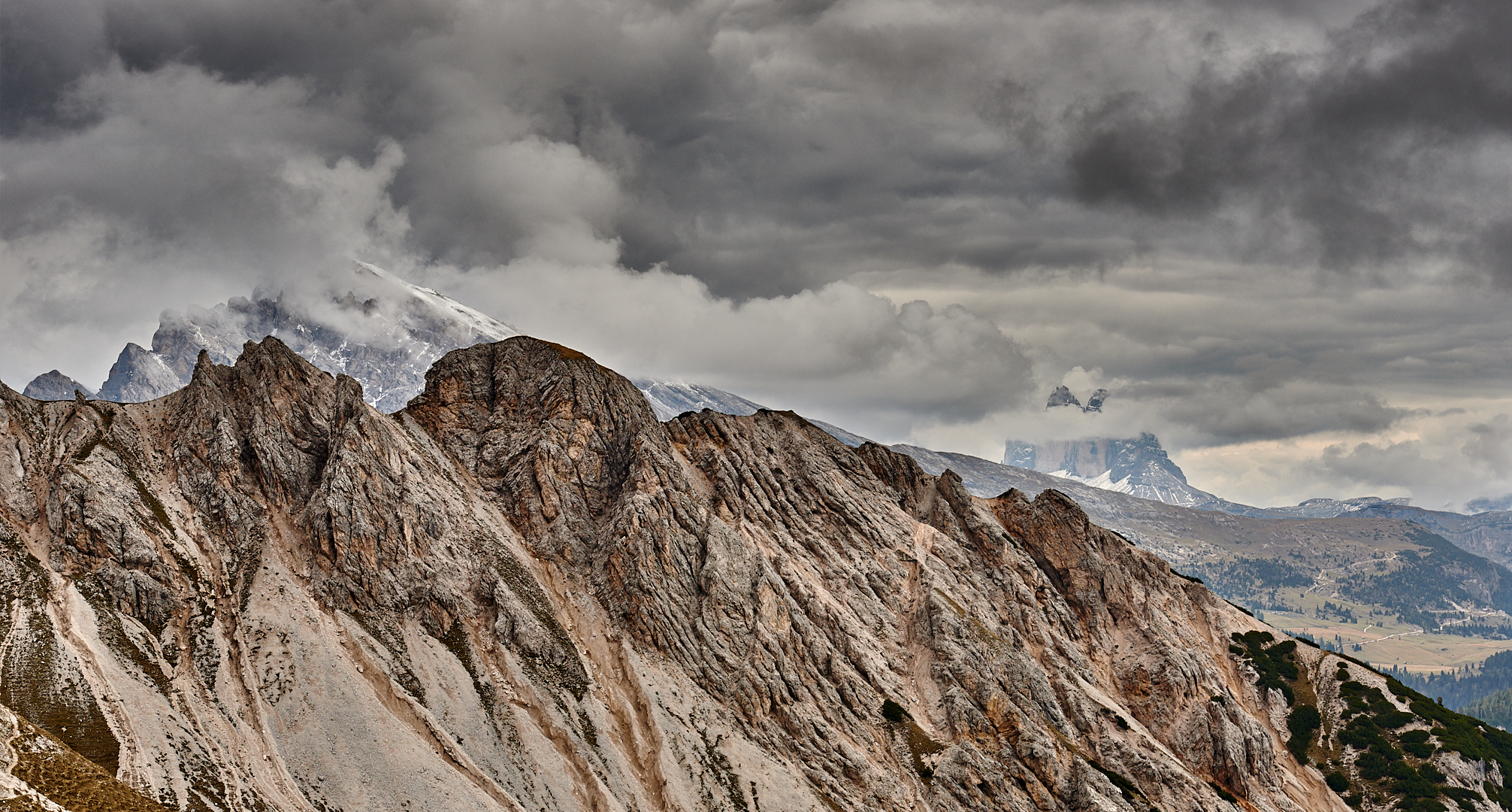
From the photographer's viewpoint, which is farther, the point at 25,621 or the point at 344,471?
the point at 344,471

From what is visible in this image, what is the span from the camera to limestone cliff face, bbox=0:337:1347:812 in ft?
398

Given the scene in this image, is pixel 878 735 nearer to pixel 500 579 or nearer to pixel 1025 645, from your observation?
pixel 1025 645

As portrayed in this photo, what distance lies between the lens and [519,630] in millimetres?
147250

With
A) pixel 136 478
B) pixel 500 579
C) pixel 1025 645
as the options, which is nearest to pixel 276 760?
pixel 500 579

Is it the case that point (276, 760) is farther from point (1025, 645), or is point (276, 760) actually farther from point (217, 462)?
point (1025, 645)

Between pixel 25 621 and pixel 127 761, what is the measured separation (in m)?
26.4

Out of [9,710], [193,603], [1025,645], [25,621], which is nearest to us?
[9,710]

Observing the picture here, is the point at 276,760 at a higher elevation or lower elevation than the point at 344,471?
lower

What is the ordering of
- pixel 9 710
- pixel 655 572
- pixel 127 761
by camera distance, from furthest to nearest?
pixel 655 572 < pixel 127 761 < pixel 9 710

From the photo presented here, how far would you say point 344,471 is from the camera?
497 ft

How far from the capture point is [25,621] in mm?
116625

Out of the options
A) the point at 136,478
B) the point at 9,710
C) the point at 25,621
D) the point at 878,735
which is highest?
the point at 136,478

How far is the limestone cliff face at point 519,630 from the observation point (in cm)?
12119

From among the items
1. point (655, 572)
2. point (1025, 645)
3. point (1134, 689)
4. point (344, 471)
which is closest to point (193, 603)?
point (344, 471)
